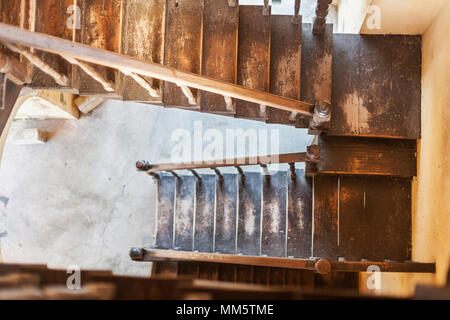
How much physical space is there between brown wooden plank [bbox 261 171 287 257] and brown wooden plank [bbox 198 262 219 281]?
51cm

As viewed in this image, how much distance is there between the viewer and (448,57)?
2.63 meters

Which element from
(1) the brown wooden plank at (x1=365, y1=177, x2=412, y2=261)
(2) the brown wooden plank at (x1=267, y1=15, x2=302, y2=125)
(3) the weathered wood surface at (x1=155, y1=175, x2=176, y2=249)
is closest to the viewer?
(2) the brown wooden plank at (x1=267, y1=15, x2=302, y2=125)

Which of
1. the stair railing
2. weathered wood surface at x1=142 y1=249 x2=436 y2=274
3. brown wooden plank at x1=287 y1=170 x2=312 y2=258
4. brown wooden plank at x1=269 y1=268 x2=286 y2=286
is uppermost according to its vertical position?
the stair railing

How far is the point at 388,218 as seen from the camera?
11.0ft

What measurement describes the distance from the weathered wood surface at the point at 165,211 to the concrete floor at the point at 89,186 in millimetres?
619

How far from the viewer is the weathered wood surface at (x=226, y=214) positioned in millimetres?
3861

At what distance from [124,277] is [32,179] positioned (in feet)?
13.8

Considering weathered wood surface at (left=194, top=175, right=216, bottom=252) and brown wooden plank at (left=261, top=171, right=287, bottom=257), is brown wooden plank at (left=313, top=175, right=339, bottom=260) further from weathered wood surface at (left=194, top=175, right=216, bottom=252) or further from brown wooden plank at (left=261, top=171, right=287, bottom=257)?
weathered wood surface at (left=194, top=175, right=216, bottom=252)

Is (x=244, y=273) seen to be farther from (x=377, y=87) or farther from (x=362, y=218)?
(x=377, y=87)

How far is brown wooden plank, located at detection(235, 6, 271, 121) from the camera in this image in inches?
117

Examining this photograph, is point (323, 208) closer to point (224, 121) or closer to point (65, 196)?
point (224, 121)

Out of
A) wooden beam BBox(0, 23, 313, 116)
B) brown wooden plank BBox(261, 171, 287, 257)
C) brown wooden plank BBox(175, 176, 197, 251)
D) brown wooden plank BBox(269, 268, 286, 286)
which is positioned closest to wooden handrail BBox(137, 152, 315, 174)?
brown wooden plank BBox(175, 176, 197, 251)

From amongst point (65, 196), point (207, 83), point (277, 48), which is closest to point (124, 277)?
point (207, 83)

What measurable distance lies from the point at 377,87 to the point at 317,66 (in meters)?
0.53
